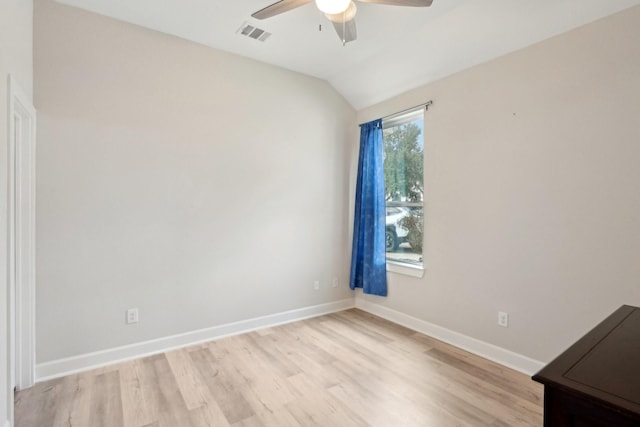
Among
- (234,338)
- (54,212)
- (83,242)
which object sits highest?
Answer: (54,212)

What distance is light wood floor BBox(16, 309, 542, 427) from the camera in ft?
6.44

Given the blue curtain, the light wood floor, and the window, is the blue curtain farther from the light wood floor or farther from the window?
the light wood floor

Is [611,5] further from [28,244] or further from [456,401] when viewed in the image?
[28,244]

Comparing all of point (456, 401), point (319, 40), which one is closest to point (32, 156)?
point (319, 40)

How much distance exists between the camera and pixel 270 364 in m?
2.65

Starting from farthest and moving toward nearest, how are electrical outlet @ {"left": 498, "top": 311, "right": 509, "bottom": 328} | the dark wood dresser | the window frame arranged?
1. the window frame
2. electrical outlet @ {"left": 498, "top": 311, "right": 509, "bottom": 328}
3. the dark wood dresser

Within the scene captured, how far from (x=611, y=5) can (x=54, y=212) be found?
4261 millimetres

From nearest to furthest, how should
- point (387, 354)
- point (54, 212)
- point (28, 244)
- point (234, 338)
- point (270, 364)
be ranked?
1. point (28, 244)
2. point (54, 212)
3. point (270, 364)
4. point (387, 354)
5. point (234, 338)

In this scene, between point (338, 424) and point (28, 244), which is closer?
point (338, 424)

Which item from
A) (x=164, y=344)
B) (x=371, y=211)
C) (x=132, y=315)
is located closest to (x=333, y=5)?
(x=371, y=211)

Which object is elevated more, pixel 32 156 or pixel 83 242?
pixel 32 156

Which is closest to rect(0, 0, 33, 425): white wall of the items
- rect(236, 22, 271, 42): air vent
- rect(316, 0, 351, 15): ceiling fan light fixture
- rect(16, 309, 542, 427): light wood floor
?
rect(16, 309, 542, 427): light wood floor

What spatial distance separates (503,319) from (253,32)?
337 centimetres

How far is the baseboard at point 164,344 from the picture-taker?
8.09ft
